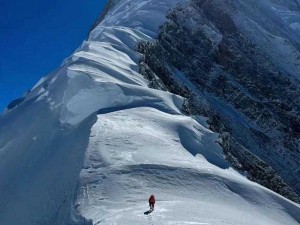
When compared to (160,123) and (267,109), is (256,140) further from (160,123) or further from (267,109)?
(160,123)

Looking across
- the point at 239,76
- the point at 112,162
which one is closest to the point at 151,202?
the point at 112,162

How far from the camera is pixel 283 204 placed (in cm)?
2081

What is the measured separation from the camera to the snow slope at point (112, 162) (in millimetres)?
15562

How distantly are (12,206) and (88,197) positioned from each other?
528 centimetres

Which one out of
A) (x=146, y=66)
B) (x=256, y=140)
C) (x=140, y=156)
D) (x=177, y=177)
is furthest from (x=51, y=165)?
(x=256, y=140)

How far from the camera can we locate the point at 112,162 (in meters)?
18.2

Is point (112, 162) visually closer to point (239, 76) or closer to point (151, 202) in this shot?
point (151, 202)

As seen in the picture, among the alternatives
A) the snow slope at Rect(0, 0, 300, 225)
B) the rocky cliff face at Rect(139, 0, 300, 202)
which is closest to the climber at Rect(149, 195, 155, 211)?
the snow slope at Rect(0, 0, 300, 225)

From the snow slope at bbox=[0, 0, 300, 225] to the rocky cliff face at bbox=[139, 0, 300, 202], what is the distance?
255 inches

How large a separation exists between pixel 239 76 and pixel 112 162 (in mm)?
38801

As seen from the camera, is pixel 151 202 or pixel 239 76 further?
pixel 239 76

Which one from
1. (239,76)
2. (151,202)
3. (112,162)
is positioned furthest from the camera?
(239,76)

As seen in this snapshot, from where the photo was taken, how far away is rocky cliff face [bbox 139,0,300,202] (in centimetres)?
4022

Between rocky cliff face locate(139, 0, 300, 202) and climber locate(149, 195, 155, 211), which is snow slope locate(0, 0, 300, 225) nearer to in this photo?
climber locate(149, 195, 155, 211)
